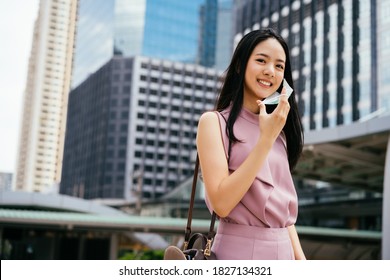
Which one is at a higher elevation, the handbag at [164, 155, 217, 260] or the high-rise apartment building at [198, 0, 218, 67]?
the high-rise apartment building at [198, 0, 218, 67]

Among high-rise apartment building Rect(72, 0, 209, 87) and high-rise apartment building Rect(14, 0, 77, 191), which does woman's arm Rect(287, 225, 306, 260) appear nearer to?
high-rise apartment building Rect(14, 0, 77, 191)

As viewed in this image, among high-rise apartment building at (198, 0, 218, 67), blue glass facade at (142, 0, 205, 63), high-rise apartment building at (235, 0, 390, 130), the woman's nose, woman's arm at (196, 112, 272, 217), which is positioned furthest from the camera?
high-rise apartment building at (198, 0, 218, 67)

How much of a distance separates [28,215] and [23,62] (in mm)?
16307

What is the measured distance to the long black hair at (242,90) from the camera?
1.85m

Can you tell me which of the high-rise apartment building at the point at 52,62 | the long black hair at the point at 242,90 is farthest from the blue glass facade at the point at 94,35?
the long black hair at the point at 242,90

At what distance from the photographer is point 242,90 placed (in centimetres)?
188

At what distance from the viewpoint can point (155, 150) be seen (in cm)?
8294

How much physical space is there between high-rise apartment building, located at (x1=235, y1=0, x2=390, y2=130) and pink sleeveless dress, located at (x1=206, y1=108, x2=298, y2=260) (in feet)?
136

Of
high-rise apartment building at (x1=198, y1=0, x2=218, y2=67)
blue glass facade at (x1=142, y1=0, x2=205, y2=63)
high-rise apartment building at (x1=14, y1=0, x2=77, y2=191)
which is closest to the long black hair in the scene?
high-rise apartment building at (x1=14, y1=0, x2=77, y2=191)

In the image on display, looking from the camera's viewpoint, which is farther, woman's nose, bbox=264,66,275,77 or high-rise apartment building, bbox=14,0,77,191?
high-rise apartment building, bbox=14,0,77,191

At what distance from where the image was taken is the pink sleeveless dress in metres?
1.71

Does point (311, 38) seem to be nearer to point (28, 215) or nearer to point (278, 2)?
point (278, 2)

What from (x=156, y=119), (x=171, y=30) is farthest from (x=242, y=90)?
(x=171, y=30)
